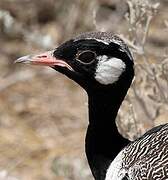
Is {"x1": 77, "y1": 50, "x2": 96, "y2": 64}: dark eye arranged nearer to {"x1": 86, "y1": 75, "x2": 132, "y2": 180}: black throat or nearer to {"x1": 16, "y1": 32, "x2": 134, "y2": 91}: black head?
{"x1": 16, "y1": 32, "x2": 134, "y2": 91}: black head

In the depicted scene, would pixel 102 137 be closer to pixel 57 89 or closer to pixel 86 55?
pixel 86 55

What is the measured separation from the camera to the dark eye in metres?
3.47

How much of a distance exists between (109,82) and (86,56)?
0.15 metres

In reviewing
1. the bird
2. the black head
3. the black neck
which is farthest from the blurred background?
the black head

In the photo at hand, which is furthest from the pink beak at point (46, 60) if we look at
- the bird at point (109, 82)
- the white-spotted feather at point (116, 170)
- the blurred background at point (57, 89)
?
the blurred background at point (57, 89)

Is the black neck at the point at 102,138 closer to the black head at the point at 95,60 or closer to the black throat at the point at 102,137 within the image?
the black throat at the point at 102,137

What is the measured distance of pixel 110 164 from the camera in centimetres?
369

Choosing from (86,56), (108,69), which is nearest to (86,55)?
(86,56)

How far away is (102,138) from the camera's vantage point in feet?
12.2

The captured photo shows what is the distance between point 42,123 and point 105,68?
7.98 ft

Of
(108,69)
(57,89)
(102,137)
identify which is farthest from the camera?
(57,89)

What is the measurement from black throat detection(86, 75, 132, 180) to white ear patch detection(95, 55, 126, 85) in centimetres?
15

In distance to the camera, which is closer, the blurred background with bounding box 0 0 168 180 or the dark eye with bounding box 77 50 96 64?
the dark eye with bounding box 77 50 96 64

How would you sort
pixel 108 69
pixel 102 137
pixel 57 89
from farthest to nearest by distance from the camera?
pixel 57 89, pixel 102 137, pixel 108 69
